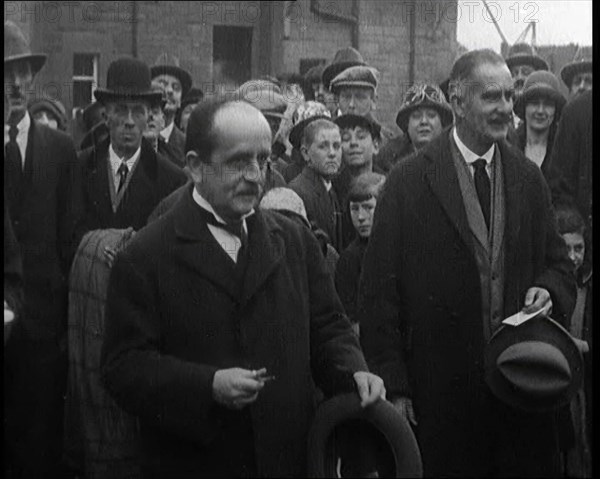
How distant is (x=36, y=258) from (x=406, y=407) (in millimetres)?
1558

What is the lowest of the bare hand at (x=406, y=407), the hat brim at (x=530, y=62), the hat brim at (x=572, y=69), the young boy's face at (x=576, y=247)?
the bare hand at (x=406, y=407)

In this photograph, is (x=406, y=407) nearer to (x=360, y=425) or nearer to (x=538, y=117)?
(x=360, y=425)

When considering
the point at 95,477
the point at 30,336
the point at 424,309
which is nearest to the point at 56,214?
the point at 30,336

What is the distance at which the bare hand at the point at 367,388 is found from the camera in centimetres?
281

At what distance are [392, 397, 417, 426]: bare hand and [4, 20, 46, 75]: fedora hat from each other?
2.03m

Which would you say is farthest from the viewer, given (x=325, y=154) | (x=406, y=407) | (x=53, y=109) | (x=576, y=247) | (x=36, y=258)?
(x=53, y=109)

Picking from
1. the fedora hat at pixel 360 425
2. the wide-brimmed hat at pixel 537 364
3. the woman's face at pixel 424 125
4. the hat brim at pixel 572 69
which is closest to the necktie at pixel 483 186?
the wide-brimmed hat at pixel 537 364

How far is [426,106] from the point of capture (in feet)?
18.4

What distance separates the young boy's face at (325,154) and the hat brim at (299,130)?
0.57ft

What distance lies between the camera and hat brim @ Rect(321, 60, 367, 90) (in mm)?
6680

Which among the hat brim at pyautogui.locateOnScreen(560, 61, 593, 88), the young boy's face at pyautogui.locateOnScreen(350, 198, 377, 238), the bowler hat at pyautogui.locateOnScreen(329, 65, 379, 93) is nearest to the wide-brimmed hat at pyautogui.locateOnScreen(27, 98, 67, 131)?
the bowler hat at pyautogui.locateOnScreen(329, 65, 379, 93)

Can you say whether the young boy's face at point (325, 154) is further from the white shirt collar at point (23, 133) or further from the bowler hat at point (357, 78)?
the white shirt collar at point (23, 133)

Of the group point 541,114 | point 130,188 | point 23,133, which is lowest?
point 130,188

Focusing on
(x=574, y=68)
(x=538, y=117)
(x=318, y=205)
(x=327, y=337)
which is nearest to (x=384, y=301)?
(x=327, y=337)
